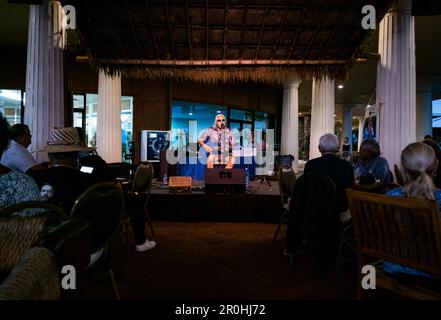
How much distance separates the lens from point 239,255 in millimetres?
3775

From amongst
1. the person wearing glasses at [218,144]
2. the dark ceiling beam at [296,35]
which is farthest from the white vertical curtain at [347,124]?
the dark ceiling beam at [296,35]

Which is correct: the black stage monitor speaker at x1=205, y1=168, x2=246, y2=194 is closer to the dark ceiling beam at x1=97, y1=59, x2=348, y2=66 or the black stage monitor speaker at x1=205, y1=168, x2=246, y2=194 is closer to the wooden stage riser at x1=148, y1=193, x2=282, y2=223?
the wooden stage riser at x1=148, y1=193, x2=282, y2=223

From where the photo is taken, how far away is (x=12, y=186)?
178 centimetres

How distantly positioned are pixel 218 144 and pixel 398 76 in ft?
11.8

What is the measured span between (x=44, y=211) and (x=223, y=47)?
12.4ft

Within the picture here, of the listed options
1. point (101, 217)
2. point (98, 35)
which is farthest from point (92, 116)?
point (101, 217)

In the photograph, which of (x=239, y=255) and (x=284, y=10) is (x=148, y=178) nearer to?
(x=239, y=255)

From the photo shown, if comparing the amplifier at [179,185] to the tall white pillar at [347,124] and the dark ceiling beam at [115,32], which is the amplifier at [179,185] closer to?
the dark ceiling beam at [115,32]

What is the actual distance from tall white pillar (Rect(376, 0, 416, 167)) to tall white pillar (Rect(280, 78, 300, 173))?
9981 millimetres

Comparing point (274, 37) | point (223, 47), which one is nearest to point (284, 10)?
point (274, 37)

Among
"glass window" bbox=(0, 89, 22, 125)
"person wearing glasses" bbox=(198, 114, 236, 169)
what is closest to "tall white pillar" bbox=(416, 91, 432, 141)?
"person wearing glasses" bbox=(198, 114, 236, 169)

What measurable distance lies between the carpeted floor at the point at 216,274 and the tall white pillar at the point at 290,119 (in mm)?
11028

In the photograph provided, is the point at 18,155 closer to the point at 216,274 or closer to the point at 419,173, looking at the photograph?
the point at 216,274

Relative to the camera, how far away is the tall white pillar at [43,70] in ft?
14.3
